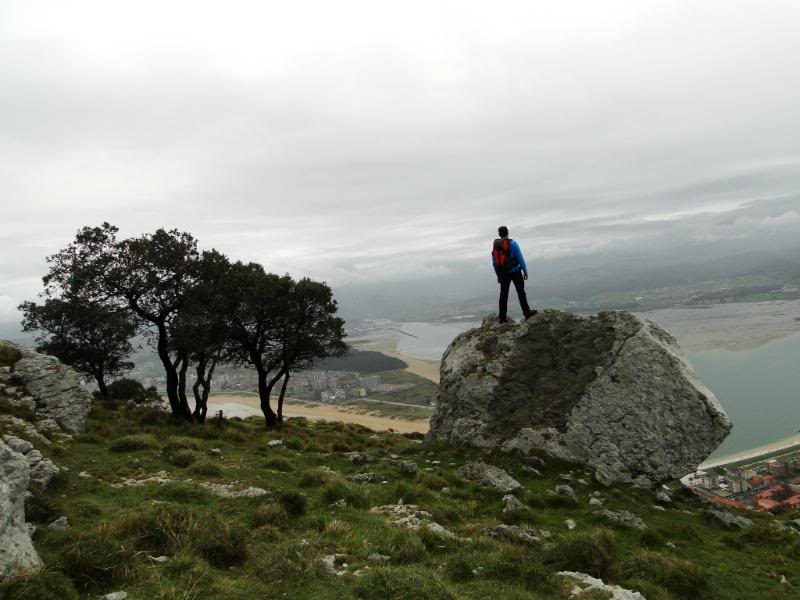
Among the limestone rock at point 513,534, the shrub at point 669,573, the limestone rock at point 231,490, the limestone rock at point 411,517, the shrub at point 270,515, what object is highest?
the shrub at point 270,515

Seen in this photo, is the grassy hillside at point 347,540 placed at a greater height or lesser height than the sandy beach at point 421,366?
greater

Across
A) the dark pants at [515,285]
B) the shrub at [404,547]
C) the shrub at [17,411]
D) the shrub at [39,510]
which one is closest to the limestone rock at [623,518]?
the shrub at [404,547]

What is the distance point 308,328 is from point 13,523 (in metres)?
25.4

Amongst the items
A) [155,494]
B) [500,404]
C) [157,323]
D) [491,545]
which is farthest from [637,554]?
[157,323]

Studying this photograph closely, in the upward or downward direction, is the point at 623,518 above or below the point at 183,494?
below

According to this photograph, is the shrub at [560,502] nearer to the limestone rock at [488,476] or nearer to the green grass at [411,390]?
the limestone rock at [488,476]

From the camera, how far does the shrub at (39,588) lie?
16.5 feet

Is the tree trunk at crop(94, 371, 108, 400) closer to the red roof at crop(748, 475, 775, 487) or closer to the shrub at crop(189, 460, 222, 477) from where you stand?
the shrub at crop(189, 460, 222, 477)

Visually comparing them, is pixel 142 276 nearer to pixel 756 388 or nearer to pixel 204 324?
pixel 204 324

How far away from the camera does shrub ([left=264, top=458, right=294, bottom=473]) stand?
1427 centimetres

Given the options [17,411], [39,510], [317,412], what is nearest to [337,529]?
[39,510]

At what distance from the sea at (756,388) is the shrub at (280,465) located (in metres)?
50.7

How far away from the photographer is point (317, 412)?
259ft

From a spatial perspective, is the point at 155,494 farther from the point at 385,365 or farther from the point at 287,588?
the point at 385,365
